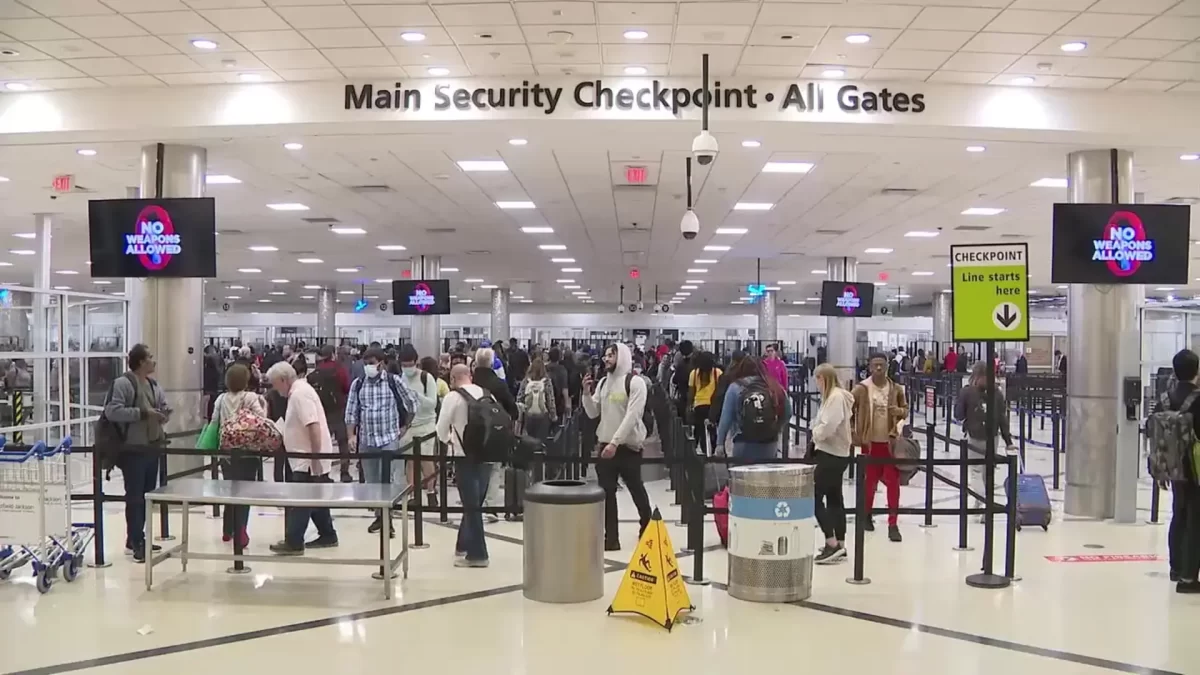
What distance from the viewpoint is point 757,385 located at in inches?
296

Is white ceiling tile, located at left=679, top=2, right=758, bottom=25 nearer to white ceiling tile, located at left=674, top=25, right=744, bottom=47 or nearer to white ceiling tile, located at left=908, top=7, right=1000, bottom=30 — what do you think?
white ceiling tile, located at left=674, top=25, right=744, bottom=47

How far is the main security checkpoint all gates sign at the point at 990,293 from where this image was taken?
675 centimetres

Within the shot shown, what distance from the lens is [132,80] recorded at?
30.2 feet

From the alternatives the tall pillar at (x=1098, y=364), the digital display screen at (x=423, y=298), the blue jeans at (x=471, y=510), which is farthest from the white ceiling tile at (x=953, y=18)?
the digital display screen at (x=423, y=298)

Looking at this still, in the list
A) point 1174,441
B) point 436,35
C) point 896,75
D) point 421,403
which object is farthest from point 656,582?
point 896,75

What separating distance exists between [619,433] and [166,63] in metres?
5.58

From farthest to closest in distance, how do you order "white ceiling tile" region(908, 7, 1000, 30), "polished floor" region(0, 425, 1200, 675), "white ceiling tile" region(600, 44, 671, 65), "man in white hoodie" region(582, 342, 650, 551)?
"white ceiling tile" region(600, 44, 671, 65), "man in white hoodie" region(582, 342, 650, 551), "white ceiling tile" region(908, 7, 1000, 30), "polished floor" region(0, 425, 1200, 675)

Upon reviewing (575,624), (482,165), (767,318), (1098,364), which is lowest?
(575,624)

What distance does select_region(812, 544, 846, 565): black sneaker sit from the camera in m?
7.22

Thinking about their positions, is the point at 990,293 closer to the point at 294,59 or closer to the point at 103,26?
the point at 294,59

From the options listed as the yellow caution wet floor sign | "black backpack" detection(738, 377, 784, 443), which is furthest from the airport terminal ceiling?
the yellow caution wet floor sign

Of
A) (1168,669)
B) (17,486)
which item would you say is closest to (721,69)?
(1168,669)

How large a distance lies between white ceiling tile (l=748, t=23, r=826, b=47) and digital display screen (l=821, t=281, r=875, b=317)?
14.3 m

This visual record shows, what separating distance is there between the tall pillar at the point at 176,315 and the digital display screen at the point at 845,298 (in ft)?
49.5
